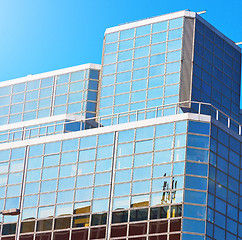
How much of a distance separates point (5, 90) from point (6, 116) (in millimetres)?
3682

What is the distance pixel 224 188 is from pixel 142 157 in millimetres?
7750

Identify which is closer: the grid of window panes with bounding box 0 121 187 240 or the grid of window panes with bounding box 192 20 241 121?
the grid of window panes with bounding box 0 121 187 240

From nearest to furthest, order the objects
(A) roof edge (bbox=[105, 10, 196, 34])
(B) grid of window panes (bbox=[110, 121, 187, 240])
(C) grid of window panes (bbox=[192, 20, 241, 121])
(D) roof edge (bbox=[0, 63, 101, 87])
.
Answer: (B) grid of window panes (bbox=[110, 121, 187, 240]) → (C) grid of window panes (bbox=[192, 20, 241, 121]) → (A) roof edge (bbox=[105, 10, 196, 34]) → (D) roof edge (bbox=[0, 63, 101, 87])

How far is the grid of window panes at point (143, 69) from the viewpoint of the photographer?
92875 millimetres

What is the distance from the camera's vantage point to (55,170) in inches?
3147

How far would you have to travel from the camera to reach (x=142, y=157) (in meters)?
75.8

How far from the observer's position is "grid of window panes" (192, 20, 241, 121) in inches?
3703

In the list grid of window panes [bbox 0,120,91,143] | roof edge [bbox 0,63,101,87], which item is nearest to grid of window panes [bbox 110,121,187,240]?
grid of window panes [bbox 0,120,91,143]

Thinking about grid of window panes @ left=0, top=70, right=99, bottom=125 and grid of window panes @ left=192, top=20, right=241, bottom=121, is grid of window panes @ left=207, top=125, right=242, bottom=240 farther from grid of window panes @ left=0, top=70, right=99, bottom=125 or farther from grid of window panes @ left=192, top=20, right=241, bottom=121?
grid of window panes @ left=0, top=70, right=99, bottom=125

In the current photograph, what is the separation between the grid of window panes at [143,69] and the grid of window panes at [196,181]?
17.1 metres

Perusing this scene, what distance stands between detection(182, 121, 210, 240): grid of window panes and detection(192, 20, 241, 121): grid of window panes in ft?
58.5

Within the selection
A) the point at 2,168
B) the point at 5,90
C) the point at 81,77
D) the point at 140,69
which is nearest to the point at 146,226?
the point at 2,168

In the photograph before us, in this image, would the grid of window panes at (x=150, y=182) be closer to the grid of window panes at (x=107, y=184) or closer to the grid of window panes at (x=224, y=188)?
the grid of window panes at (x=107, y=184)

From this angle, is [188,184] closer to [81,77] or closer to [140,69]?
[140,69]
